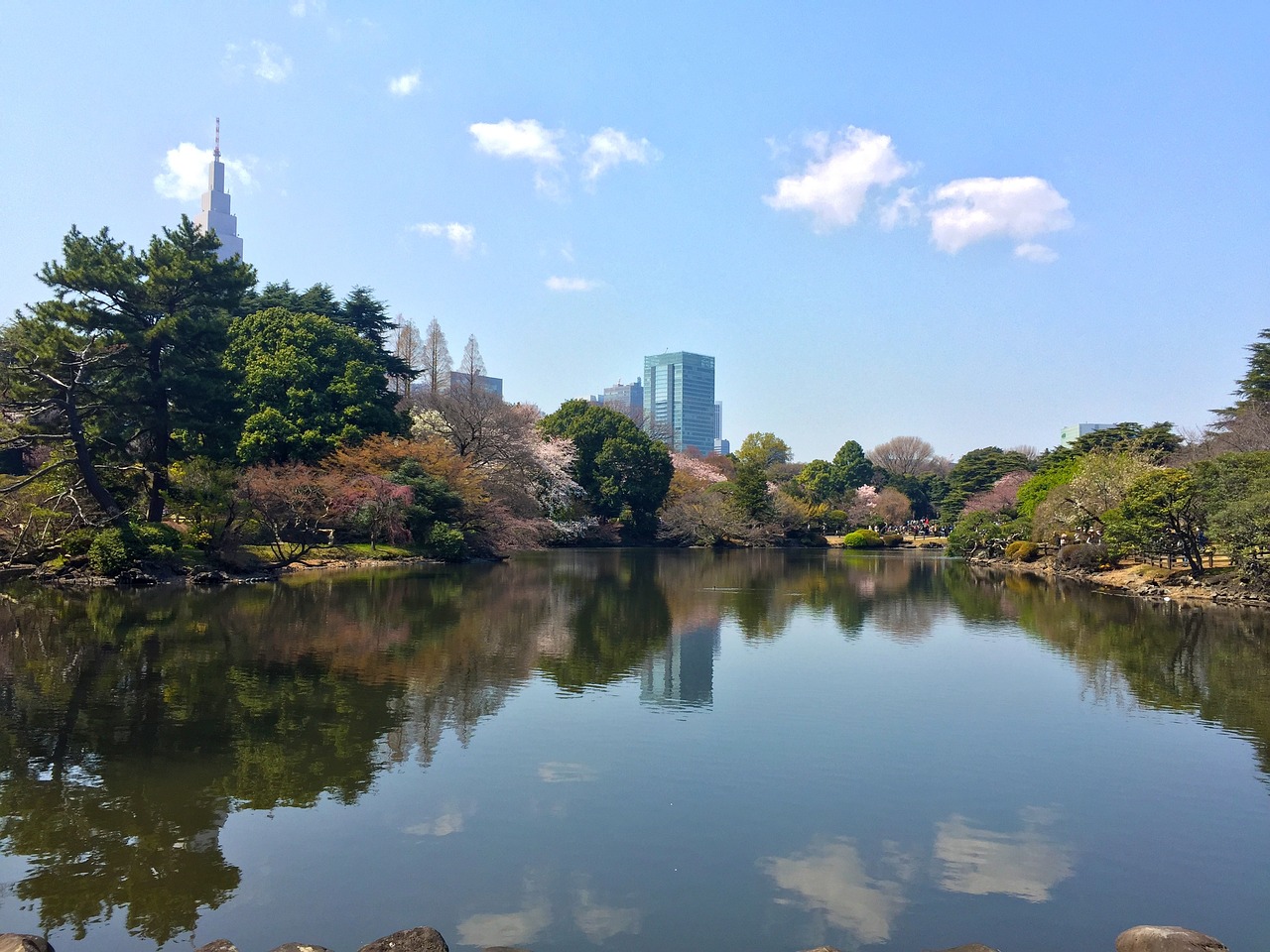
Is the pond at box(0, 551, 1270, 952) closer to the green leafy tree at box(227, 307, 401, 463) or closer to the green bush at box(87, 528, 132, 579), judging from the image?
the green bush at box(87, 528, 132, 579)

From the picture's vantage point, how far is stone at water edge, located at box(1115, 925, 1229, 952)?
Answer: 16.7 feet

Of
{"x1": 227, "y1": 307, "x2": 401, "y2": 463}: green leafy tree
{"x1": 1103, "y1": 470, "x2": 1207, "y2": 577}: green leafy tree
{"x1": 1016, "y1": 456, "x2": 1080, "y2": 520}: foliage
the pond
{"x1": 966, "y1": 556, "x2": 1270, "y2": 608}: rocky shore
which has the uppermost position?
{"x1": 227, "y1": 307, "x2": 401, "y2": 463}: green leafy tree

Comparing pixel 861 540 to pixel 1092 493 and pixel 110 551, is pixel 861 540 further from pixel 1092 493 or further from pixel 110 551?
pixel 110 551

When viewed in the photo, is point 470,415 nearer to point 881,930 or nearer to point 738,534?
point 738,534

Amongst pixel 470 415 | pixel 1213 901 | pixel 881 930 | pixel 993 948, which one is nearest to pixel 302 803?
pixel 881 930

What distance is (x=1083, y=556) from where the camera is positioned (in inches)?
1324

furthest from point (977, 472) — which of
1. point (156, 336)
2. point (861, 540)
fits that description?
point (156, 336)

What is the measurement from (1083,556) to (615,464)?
26.0m

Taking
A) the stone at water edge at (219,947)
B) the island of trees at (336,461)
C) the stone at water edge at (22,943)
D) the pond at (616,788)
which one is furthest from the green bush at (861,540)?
the stone at water edge at (22,943)

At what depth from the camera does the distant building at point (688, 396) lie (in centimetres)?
17188

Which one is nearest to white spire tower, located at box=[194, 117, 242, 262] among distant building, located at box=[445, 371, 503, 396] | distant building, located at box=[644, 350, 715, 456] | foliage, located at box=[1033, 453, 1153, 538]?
distant building, located at box=[644, 350, 715, 456]

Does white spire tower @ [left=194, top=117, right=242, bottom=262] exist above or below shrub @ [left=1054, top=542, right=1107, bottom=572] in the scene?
above

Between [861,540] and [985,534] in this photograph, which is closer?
[985,534]

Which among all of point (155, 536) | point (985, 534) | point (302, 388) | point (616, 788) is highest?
point (302, 388)
